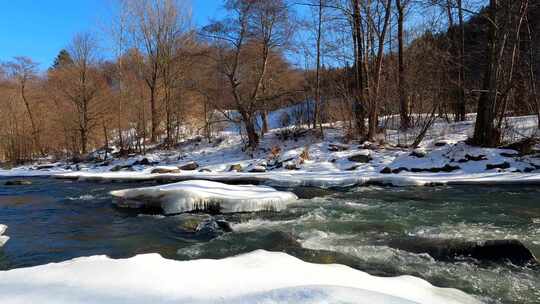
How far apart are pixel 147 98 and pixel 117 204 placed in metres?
18.5

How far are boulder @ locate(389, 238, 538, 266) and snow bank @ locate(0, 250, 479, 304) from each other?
1.42m

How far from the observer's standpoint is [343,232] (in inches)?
257

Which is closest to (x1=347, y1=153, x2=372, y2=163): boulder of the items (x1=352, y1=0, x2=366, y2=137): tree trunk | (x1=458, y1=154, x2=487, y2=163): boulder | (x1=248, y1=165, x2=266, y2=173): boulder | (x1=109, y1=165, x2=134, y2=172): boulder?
(x1=352, y1=0, x2=366, y2=137): tree trunk

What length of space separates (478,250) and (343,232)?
199 cm

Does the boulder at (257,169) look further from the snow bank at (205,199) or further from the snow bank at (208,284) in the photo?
the snow bank at (208,284)

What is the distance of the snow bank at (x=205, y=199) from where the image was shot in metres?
8.54

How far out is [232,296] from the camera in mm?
3178

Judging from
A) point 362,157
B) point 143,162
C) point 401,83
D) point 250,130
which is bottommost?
point 143,162

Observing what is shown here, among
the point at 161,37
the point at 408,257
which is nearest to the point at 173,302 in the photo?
the point at 408,257

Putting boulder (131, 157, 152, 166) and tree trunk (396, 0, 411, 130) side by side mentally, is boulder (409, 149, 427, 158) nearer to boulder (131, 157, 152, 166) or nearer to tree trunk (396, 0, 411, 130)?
tree trunk (396, 0, 411, 130)

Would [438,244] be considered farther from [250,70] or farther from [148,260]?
[250,70]

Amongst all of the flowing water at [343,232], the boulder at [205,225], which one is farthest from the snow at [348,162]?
the boulder at [205,225]

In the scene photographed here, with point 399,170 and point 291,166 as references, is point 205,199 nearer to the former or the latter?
point 399,170

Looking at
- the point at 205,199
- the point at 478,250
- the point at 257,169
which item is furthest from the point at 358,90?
the point at 478,250
